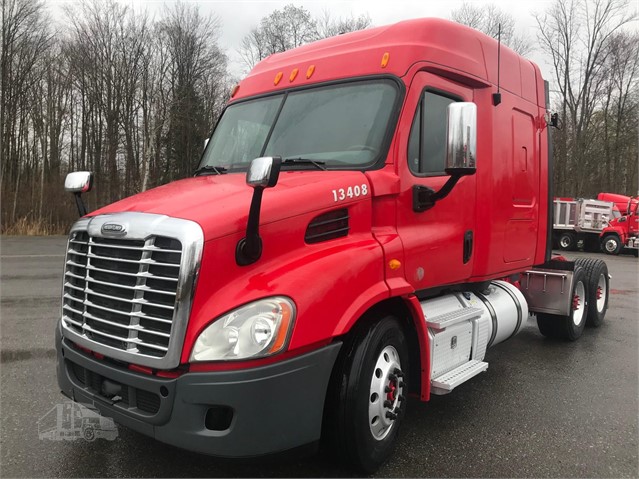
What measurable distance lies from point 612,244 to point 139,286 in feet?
79.0

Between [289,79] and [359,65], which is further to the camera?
[289,79]

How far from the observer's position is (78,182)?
12.1ft

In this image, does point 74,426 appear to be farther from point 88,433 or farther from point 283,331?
point 283,331

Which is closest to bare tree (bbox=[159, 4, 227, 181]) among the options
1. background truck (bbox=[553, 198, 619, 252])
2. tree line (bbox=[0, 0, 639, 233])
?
tree line (bbox=[0, 0, 639, 233])

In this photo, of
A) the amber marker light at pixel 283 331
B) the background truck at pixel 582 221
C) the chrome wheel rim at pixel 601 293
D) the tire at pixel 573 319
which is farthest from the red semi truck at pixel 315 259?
the background truck at pixel 582 221

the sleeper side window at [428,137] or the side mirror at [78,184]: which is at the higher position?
the sleeper side window at [428,137]

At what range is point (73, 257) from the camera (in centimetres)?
314

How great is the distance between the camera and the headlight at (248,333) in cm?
251

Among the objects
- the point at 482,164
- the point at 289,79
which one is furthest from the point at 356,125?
the point at 482,164

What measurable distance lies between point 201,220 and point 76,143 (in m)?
32.1

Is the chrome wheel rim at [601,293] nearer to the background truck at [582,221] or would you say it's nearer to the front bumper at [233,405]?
the front bumper at [233,405]

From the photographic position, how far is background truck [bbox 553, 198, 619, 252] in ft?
74.8

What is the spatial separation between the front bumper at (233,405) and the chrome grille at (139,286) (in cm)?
16

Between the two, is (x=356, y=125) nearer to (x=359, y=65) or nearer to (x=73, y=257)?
(x=359, y=65)
